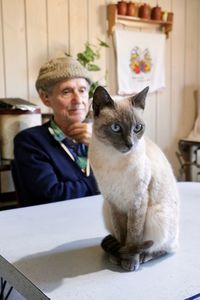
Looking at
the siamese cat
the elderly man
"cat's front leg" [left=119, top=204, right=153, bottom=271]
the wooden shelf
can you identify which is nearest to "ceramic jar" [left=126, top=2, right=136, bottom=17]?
the wooden shelf

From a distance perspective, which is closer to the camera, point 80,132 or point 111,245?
point 111,245

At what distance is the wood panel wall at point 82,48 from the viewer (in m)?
2.23

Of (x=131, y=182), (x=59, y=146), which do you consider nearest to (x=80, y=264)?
(x=131, y=182)

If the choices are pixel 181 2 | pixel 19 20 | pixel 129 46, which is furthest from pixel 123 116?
pixel 181 2

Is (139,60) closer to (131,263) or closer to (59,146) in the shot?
(59,146)

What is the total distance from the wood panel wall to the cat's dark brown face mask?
1705 millimetres

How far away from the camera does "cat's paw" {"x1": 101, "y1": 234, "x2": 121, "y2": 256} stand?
70cm

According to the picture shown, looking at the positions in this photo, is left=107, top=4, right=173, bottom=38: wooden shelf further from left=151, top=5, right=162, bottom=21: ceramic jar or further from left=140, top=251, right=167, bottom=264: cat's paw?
left=140, top=251, right=167, bottom=264: cat's paw

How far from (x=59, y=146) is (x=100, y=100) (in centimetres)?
73

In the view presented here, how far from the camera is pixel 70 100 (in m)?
1.35

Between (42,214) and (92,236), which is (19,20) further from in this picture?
(92,236)

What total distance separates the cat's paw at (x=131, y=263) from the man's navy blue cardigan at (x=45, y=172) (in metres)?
0.61

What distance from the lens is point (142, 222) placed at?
0.66m

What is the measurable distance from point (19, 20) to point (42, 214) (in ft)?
5.25
